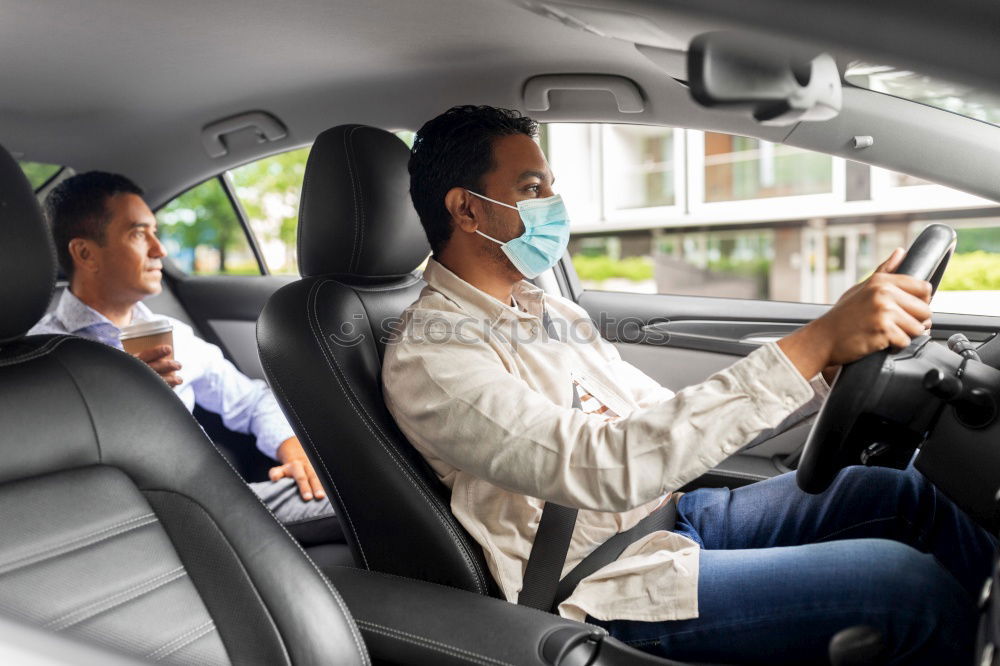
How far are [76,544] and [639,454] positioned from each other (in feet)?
2.59

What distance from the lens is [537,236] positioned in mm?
1726

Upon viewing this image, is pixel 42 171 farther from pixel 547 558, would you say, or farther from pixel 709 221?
pixel 709 221

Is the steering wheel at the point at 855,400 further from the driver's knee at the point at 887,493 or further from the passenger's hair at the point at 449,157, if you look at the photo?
the passenger's hair at the point at 449,157

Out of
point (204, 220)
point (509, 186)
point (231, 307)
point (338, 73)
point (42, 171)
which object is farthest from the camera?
point (204, 220)

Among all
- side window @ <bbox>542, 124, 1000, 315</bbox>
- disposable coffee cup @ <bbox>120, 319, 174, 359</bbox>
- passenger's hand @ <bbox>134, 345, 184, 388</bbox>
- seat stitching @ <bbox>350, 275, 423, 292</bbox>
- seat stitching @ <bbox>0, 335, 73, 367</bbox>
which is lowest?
side window @ <bbox>542, 124, 1000, 315</bbox>

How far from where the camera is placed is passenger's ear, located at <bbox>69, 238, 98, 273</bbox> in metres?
→ 2.56

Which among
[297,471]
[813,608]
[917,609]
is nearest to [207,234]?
[297,471]

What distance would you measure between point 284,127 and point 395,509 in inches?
59.5

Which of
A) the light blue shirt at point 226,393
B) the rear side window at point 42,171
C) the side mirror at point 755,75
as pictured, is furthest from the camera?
the rear side window at point 42,171

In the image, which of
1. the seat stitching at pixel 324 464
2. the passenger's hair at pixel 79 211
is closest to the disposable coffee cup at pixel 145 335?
the seat stitching at pixel 324 464

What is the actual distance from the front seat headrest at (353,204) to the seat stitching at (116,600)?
0.72 m

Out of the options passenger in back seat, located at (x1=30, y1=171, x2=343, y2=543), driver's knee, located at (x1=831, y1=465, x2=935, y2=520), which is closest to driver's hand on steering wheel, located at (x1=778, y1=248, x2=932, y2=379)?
driver's knee, located at (x1=831, y1=465, x2=935, y2=520)

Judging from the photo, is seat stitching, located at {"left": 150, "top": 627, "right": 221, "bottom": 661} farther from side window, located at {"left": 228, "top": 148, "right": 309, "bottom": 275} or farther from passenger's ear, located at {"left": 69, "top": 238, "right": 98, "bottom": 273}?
side window, located at {"left": 228, "top": 148, "right": 309, "bottom": 275}

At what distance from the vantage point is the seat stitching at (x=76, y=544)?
1116mm
